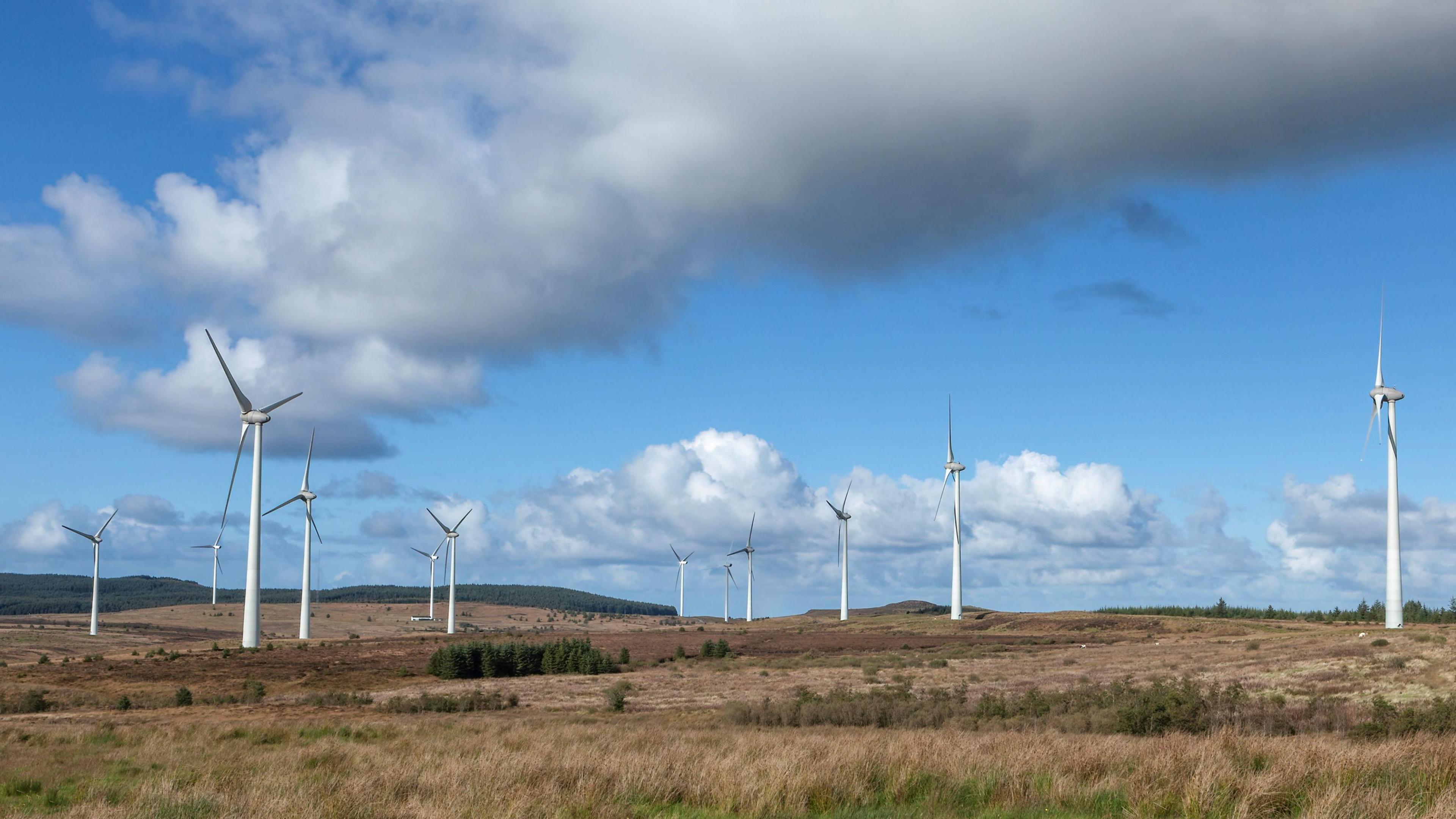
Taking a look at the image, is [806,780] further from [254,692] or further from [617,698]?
[254,692]

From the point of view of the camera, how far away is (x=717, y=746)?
23.0 metres

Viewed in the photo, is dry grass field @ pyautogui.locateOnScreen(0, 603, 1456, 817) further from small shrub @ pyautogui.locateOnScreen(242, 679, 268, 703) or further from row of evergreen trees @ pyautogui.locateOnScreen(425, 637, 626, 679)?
row of evergreen trees @ pyautogui.locateOnScreen(425, 637, 626, 679)

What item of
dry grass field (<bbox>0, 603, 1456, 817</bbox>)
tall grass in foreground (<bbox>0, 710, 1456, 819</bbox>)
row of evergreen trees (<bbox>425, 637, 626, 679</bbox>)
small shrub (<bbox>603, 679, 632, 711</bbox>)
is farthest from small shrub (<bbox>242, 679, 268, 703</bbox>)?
tall grass in foreground (<bbox>0, 710, 1456, 819</bbox>)

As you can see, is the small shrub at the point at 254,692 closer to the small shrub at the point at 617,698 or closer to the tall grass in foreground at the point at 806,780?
the small shrub at the point at 617,698

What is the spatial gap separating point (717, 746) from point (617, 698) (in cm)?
2447

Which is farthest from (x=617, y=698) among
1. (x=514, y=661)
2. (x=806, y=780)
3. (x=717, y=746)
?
(x=514, y=661)

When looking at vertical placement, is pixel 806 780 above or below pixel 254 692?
above

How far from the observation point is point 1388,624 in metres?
79.2

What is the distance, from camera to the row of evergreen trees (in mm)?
74625

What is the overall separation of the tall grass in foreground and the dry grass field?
0.21 ft

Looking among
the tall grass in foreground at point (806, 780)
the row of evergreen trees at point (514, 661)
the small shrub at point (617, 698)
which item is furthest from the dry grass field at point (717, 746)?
the row of evergreen trees at point (514, 661)

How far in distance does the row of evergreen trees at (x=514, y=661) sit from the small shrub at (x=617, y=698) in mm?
18866

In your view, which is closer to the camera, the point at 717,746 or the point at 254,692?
the point at 717,746

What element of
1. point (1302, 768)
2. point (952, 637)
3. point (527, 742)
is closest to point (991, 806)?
point (1302, 768)
